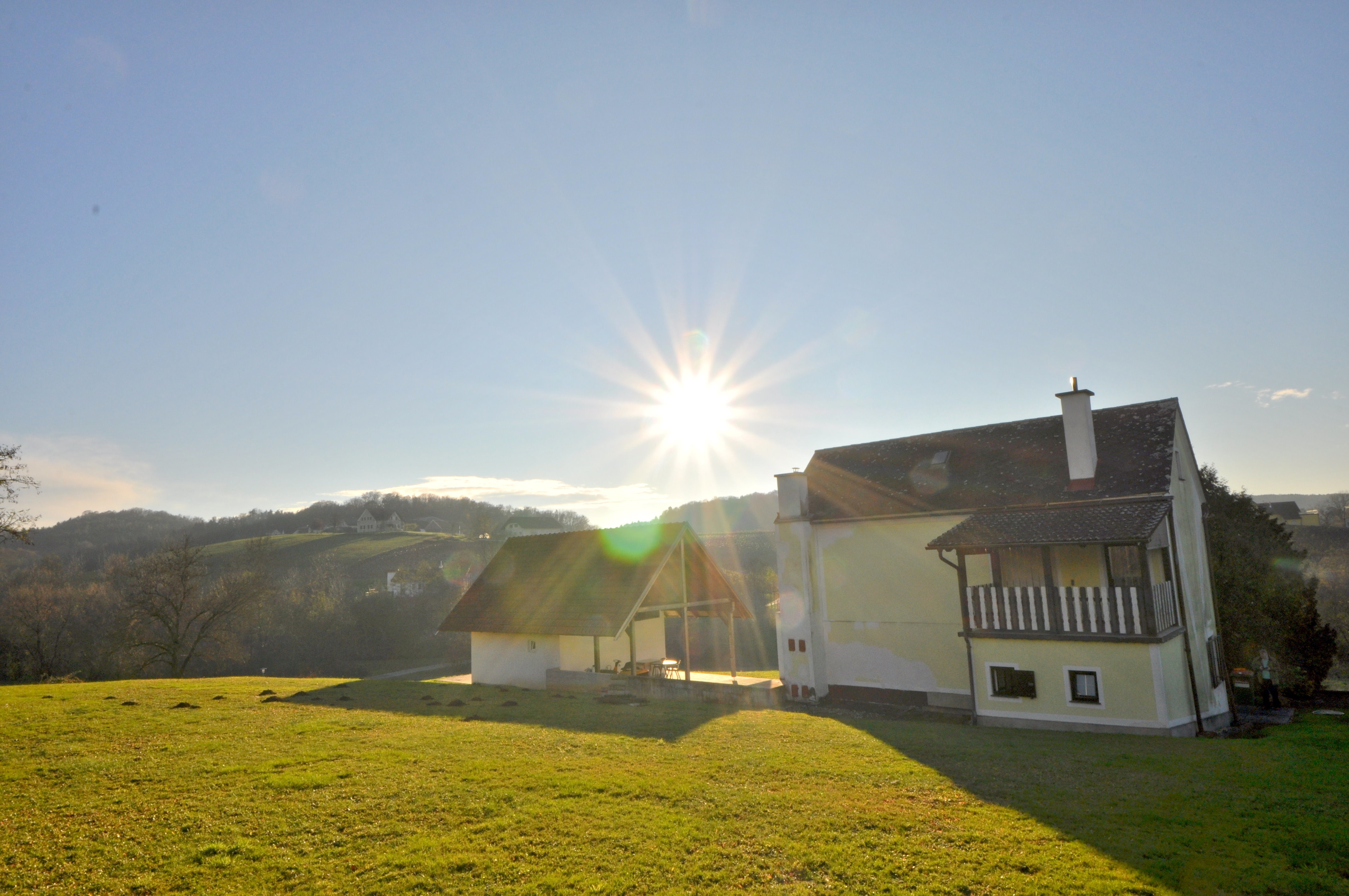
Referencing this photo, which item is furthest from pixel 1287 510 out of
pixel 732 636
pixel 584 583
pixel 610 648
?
pixel 584 583

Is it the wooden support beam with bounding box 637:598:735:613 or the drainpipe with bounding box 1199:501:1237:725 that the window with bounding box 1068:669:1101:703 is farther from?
the wooden support beam with bounding box 637:598:735:613

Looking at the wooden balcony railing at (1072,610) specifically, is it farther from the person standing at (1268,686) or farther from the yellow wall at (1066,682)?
the person standing at (1268,686)

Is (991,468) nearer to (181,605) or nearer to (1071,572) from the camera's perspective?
(1071,572)

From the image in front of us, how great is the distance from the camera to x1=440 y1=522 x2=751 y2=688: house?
24.0 m

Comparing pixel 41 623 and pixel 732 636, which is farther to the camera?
pixel 41 623

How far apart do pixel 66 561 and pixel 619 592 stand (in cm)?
8733

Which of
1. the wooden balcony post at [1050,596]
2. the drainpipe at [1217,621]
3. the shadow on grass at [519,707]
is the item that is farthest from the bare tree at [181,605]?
the drainpipe at [1217,621]

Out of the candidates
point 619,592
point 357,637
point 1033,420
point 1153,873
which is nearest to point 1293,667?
point 1033,420

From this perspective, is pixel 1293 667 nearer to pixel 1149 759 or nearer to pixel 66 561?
pixel 1149 759

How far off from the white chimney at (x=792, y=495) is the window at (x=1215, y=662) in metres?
12.4

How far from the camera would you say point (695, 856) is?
733 centimetres

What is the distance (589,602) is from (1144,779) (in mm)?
16918

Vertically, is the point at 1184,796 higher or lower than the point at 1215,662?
lower

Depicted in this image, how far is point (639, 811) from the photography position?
28.4ft
